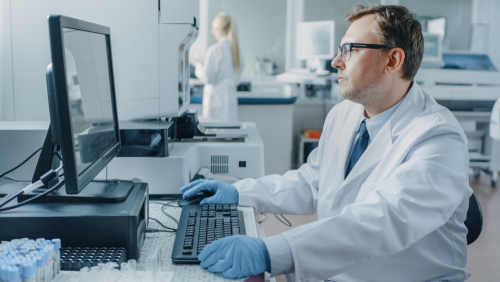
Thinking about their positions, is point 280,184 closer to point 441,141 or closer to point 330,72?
point 441,141

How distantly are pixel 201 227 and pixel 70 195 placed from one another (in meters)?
0.26

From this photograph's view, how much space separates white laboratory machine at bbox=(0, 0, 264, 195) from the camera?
1225 millimetres

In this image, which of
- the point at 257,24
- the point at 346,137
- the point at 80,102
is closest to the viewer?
the point at 80,102

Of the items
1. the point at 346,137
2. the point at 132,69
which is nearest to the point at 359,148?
the point at 346,137

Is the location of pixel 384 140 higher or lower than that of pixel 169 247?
higher

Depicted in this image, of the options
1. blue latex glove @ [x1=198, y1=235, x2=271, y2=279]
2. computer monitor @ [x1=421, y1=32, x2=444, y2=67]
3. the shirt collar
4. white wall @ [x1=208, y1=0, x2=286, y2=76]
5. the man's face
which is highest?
white wall @ [x1=208, y1=0, x2=286, y2=76]

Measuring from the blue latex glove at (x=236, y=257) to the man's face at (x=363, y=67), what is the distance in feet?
1.80

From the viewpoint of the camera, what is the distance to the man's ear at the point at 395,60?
1117mm

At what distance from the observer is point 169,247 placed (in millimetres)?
Answer: 876

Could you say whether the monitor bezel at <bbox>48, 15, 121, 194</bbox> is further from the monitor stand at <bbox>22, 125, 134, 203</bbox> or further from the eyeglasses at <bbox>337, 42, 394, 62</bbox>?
the eyeglasses at <bbox>337, 42, 394, 62</bbox>

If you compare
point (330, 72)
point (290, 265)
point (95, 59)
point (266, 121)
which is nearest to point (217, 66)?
point (266, 121)

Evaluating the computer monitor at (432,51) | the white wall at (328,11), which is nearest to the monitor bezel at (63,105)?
the computer monitor at (432,51)

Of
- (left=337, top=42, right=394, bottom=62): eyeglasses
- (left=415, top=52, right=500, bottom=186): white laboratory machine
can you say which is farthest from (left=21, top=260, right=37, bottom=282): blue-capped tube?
(left=415, top=52, right=500, bottom=186): white laboratory machine

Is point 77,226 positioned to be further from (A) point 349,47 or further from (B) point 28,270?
(A) point 349,47
